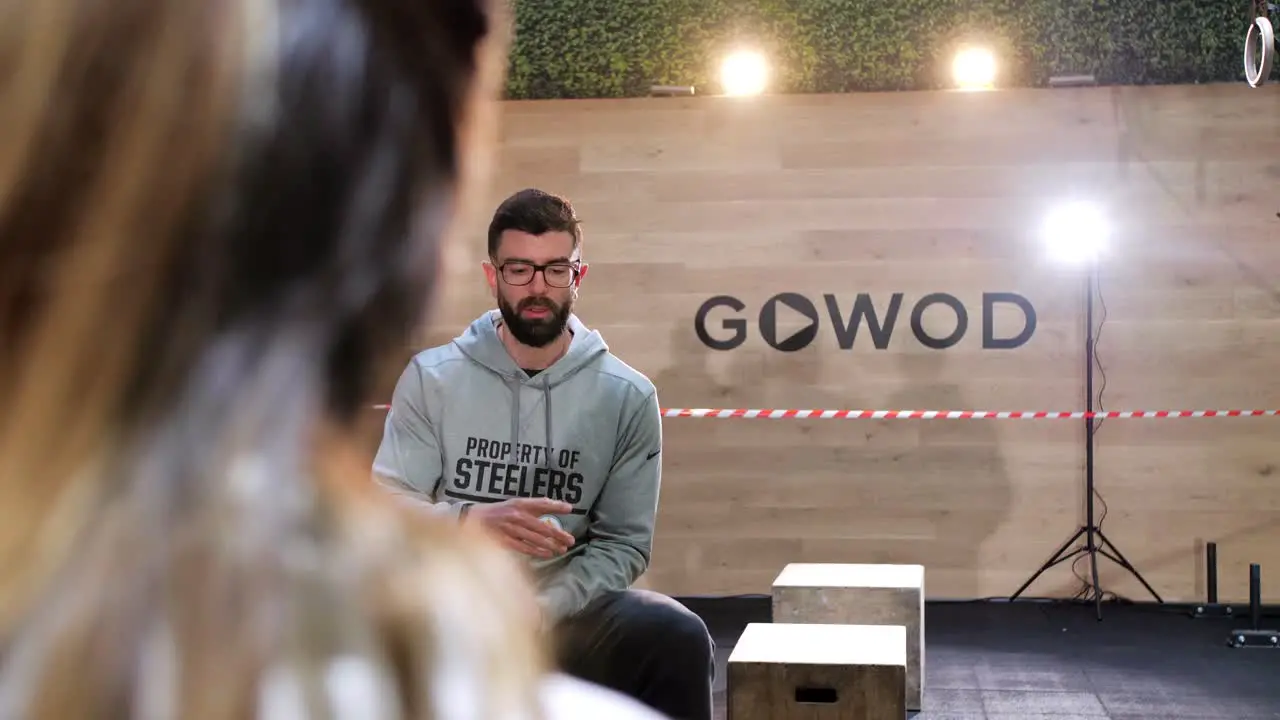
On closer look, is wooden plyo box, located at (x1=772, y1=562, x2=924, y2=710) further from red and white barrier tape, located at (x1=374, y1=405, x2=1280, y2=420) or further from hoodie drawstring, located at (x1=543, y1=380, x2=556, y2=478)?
red and white barrier tape, located at (x1=374, y1=405, x2=1280, y2=420)

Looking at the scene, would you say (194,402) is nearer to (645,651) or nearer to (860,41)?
(645,651)

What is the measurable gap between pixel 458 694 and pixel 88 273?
194 mm

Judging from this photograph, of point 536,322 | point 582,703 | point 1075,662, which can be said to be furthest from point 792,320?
point 582,703

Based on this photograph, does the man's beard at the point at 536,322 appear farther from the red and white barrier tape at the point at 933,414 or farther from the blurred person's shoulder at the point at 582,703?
the red and white barrier tape at the point at 933,414

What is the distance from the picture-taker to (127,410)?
0.49 meters

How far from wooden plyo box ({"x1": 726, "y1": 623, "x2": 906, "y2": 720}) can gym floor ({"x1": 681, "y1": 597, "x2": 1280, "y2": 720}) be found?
1197 millimetres

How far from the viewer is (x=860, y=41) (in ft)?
22.5

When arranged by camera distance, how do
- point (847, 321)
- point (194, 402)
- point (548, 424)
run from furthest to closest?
1. point (847, 321)
2. point (548, 424)
3. point (194, 402)

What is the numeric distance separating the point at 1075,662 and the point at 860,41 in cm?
317

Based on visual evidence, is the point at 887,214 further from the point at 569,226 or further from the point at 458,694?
the point at 458,694

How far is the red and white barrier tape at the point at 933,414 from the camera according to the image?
6.54 metres

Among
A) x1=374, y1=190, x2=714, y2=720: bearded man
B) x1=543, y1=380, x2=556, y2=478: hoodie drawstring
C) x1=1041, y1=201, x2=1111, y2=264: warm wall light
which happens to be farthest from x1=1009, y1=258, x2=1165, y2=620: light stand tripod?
x1=543, y1=380, x2=556, y2=478: hoodie drawstring

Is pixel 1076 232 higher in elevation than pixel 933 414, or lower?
higher

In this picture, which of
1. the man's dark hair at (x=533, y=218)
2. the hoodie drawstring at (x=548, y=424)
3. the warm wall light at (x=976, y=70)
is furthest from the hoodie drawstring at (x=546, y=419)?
the warm wall light at (x=976, y=70)
